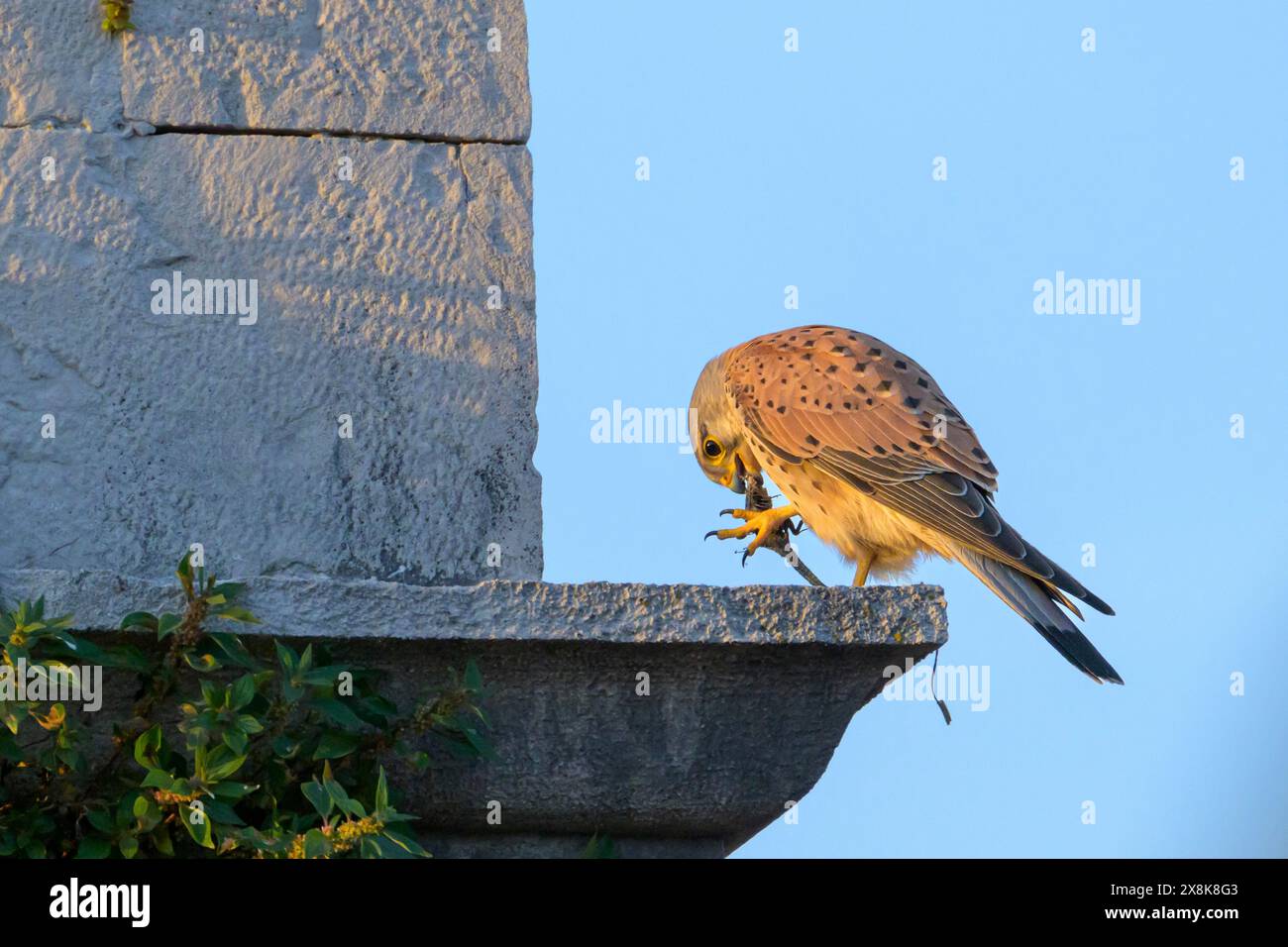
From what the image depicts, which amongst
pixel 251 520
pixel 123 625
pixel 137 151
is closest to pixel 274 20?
pixel 137 151

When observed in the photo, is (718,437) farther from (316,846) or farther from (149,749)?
(316,846)

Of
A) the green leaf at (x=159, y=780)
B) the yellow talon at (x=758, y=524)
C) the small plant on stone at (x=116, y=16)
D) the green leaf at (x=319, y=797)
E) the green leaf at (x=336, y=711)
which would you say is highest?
the small plant on stone at (x=116, y=16)

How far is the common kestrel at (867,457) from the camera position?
395 centimetres

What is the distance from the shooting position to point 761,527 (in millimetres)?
4227

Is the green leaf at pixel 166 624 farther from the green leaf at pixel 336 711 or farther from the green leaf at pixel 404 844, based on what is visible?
the green leaf at pixel 404 844

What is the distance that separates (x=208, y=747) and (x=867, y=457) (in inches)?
77.1

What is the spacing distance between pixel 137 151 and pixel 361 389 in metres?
0.62

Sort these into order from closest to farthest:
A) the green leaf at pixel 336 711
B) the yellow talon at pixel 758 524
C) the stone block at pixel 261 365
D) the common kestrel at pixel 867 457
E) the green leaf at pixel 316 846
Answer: the green leaf at pixel 316 846 < the green leaf at pixel 336 711 < the stone block at pixel 261 365 < the common kestrel at pixel 867 457 < the yellow talon at pixel 758 524

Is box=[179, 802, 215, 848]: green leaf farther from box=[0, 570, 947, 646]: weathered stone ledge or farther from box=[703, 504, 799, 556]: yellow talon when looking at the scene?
box=[703, 504, 799, 556]: yellow talon

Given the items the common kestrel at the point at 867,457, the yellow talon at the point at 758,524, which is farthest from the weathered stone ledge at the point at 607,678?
the yellow talon at the point at 758,524

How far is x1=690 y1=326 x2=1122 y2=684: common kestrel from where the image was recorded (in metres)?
3.95

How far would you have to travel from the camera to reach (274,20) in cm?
341

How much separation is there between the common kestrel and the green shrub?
4.83ft
